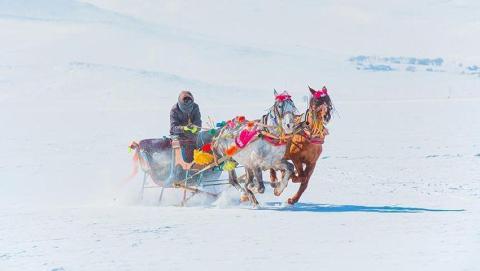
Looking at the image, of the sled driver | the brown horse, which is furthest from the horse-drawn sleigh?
the sled driver

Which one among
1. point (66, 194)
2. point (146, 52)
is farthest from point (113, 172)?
point (146, 52)

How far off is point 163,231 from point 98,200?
4.07 m

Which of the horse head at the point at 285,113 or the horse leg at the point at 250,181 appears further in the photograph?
the horse leg at the point at 250,181

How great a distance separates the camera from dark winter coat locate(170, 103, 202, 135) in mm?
10227

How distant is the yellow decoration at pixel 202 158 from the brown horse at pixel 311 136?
98cm

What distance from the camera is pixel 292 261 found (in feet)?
21.7

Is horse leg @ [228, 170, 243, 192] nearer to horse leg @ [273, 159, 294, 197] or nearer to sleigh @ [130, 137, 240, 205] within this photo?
sleigh @ [130, 137, 240, 205]

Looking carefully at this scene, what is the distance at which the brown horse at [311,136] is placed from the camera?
9.20 meters

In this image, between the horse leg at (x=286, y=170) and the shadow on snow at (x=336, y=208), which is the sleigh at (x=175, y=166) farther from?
the horse leg at (x=286, y=170)

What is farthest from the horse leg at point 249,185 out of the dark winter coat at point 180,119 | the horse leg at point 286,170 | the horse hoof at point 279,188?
the dark winter coat at point 180,119

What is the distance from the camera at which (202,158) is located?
392 inches

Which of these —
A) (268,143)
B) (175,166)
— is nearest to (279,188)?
(268,143)

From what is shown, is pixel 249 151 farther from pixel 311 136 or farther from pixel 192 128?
pixel 192 128

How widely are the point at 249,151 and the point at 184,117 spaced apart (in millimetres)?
1312
